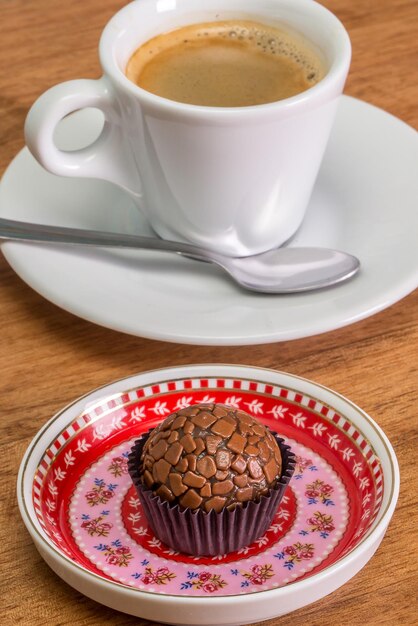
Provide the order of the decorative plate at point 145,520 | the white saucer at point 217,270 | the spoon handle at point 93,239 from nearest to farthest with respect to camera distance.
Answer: the decorative plate at point 145,520, the white saucer at point 217,270, the spoon handle at point 93,239

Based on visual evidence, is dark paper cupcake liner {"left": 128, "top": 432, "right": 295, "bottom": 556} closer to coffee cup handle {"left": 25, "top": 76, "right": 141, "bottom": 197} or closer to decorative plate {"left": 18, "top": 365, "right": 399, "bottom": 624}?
decorative plate {"left": 18, "top": 365, "right": 399, "bottom": 624}

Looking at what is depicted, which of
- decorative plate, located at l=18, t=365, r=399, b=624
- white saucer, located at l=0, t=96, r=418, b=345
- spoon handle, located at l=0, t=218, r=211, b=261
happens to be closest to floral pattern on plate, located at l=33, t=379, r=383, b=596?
decorative plate, located at l=18, t=365, r=399, b=624

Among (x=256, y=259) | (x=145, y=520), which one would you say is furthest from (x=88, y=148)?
(x=145, y=520)

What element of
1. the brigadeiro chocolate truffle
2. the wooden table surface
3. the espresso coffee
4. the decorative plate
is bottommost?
the wooden table surface

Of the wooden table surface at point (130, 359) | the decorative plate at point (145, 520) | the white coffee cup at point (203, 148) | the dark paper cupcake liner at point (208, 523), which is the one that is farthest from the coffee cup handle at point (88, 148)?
the dark paper cupcake liner at point (208, 523)

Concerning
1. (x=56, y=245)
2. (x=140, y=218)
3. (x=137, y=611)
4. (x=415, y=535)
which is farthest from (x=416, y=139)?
(x=137, y=611)

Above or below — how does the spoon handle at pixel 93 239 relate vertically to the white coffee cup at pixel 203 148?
below

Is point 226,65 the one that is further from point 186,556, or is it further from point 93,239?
point 186,556

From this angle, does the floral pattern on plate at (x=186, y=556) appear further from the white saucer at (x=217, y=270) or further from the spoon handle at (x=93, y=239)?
the spoon handle at (x=93, y=239)

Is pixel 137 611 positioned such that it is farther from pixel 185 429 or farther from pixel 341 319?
pixel 341 319
